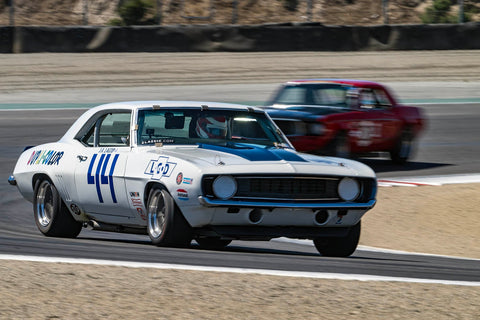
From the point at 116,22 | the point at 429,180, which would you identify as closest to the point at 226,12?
the point at 116,22

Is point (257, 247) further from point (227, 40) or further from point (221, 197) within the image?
point (227, 40)

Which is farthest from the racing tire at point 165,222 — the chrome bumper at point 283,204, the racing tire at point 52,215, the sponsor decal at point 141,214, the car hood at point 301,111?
the car hood at point 301,111

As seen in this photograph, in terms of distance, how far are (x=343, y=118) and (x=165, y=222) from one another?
7.26 meters

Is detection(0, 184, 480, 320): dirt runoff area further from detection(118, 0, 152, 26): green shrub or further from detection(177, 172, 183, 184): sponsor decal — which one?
detection(118, 0, 152, 26): green shrub

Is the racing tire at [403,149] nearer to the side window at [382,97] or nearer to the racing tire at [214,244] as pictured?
the side window at [382,97]

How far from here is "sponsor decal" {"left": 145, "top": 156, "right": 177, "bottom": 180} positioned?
7066mm

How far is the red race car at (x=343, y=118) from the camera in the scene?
531 inches

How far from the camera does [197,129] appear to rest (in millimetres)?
7895

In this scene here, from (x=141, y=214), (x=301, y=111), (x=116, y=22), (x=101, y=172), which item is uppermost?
(x=101, y=172)

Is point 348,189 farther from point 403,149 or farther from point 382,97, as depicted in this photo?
point 403,149

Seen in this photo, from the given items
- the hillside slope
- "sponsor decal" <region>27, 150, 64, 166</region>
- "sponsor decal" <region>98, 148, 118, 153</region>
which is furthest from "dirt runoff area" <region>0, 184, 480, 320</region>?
the hillside slope

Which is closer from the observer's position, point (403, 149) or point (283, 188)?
point (283, 188)

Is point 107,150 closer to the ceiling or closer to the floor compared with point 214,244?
closer to the ceiling

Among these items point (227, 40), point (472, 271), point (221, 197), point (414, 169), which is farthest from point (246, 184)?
point (227, 40)
